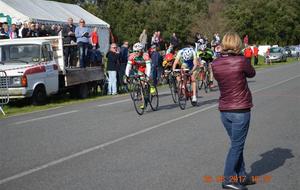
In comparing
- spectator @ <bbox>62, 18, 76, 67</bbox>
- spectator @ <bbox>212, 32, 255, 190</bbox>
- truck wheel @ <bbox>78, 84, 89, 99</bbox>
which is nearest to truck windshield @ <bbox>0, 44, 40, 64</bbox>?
spectator @ <bbox>62, 18, 76, 67</bbox>

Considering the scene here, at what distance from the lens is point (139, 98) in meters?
14.5

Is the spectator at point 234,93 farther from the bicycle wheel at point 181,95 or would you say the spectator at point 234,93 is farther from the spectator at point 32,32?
the spectator at point 32,32

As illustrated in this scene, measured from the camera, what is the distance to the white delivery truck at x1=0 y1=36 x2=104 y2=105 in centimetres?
1755

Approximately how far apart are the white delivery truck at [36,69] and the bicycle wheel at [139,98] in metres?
4.58

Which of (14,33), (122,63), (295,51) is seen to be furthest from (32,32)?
(295,51)

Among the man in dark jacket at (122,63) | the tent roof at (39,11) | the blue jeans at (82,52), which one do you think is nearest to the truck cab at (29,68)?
the blue jeans at (82,52)

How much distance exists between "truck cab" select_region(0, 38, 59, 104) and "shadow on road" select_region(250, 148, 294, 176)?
34.1 ft

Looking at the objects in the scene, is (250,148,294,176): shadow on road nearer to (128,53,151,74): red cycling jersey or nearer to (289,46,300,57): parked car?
(128,53,151,74): red cycling jersey

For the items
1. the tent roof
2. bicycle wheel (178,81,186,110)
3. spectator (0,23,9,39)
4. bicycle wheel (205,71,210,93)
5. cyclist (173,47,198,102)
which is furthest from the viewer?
the tent roof

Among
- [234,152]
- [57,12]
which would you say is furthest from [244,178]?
[57,12]

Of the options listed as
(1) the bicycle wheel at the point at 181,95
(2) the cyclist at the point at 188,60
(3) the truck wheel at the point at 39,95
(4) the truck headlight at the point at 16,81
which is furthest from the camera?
(3) the truck wheel at the point at 39,95

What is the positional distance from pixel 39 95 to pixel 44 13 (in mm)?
17580

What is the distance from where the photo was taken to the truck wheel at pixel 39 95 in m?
18.1

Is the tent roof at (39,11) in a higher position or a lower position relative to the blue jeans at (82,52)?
higher
